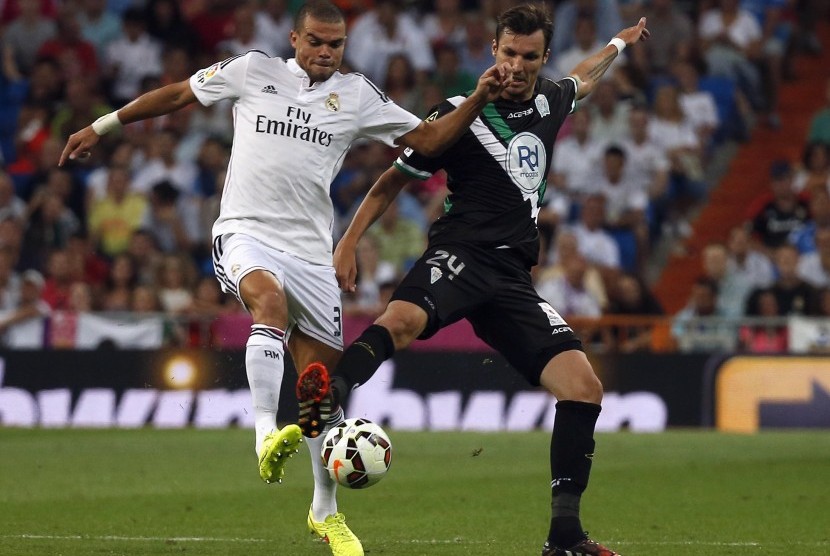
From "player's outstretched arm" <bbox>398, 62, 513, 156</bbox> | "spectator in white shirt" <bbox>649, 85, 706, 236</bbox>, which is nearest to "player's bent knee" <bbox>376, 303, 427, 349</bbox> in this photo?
"player's outstretched arm" <bbox>398, 62, 513, 156</bbox>

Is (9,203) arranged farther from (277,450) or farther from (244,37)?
(277,450)

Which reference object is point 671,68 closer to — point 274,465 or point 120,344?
point 120,344

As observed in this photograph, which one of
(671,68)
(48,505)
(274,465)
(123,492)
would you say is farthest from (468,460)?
(671,68)

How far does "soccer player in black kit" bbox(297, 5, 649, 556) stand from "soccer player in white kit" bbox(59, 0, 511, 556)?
7.6 inches

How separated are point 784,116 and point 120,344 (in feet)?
32.8

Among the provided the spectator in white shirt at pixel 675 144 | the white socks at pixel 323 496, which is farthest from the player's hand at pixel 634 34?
the spectator in white shirt at pixel 675 144

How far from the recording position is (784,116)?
2155 centimetres

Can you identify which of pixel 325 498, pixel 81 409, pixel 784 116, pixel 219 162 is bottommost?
pixel 81 409

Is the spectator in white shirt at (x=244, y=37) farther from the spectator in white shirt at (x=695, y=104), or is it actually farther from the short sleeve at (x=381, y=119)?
the short sleeve at (x=381, y=119)

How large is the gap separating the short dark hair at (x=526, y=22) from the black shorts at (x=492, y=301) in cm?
108

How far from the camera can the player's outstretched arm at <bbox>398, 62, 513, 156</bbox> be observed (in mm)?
7324

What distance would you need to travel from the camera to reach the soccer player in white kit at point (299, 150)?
780 centimetres

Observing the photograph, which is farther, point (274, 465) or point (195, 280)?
point (195, 280)

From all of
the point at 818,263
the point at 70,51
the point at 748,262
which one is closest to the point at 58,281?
the point at 70,51
